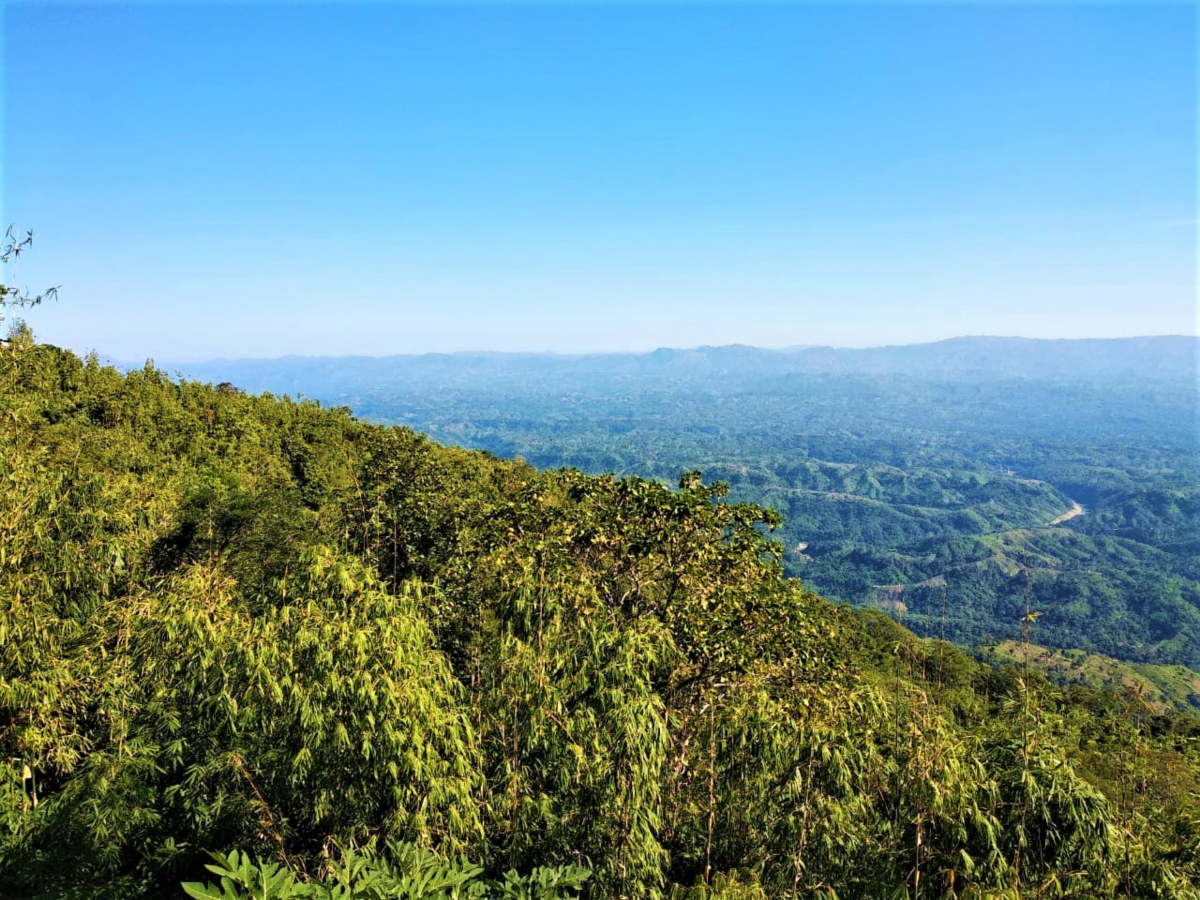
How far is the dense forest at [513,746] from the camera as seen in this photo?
4035 mm

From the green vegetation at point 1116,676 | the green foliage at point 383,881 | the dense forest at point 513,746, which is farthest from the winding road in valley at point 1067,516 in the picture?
the green foliage at point 383,881

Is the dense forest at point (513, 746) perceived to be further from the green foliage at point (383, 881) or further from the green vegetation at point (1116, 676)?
the green vegetation at point (1116, 676)

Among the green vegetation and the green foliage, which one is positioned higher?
the green foliage

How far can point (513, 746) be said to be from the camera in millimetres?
5383

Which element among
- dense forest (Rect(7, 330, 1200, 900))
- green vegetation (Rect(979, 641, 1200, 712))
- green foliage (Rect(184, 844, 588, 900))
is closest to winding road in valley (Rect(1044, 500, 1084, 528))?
green vegetation (Rect(979, 641, 1200, 712))

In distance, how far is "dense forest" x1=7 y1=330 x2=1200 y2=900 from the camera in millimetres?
4035

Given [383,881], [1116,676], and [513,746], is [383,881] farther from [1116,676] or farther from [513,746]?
[1116,676]

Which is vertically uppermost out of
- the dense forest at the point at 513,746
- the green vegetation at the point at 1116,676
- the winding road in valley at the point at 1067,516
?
the dense forest at the point at 513,746

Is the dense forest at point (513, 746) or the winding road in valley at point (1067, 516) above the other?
the dense forest at point (513, 746)

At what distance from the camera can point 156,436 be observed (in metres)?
20.2

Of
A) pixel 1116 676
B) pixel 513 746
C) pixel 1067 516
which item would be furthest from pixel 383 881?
pixel 1067 516

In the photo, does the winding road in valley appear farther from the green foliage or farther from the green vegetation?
the green foliage

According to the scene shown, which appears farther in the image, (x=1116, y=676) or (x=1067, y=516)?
(x=1067, y=516)

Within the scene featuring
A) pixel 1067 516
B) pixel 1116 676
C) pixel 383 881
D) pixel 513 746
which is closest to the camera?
pixel 383 881
